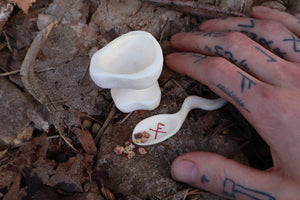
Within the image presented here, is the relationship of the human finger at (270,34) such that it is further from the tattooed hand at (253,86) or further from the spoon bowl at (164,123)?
the spoon bowl at (164,123)

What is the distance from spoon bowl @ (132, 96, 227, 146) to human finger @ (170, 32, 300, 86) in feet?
1.11

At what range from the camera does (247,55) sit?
68.6 inches

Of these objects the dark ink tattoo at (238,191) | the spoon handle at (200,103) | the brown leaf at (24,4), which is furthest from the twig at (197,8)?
the dark ink tattoo at (238,191)

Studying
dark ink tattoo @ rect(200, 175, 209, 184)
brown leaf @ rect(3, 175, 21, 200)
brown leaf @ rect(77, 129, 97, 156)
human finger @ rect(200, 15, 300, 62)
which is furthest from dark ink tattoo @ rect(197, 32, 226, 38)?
brown leaf @ rect(3, 175, 21, 200)

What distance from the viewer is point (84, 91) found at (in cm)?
188

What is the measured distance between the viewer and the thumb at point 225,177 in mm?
A: 1418

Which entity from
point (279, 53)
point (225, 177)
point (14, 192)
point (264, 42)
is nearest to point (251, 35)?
point (264, 42)

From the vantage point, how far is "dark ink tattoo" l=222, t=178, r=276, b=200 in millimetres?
1423

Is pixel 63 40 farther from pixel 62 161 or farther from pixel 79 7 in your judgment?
pixel 62 161

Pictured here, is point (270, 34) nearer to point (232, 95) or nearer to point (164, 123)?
point (232, 95)

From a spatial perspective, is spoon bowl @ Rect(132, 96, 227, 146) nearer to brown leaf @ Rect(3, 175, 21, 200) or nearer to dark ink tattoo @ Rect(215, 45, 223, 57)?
dark ink tattoo @ Rect(215, 45, 223, 57)

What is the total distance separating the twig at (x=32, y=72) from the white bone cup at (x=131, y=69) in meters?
0.54

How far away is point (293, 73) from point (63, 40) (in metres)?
1.67

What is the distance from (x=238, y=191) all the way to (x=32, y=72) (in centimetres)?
162
